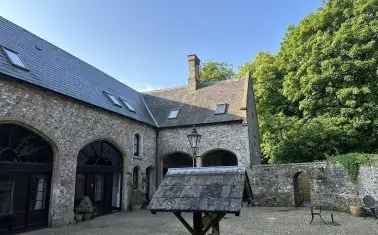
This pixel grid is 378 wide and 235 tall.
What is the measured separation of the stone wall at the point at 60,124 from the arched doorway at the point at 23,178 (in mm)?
324

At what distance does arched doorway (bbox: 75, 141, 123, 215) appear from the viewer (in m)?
13.9

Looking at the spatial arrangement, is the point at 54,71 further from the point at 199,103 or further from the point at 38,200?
the point at 199,103

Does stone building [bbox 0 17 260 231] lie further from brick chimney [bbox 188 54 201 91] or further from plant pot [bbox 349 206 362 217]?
plant pot [bbox 349 206 362 217]

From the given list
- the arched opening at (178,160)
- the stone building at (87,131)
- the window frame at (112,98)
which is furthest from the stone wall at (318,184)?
the window frame at (112,98)

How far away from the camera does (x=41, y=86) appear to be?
A: 37.3 feet

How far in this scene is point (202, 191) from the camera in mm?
→ 5012

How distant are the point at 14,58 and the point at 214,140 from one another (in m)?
11.7

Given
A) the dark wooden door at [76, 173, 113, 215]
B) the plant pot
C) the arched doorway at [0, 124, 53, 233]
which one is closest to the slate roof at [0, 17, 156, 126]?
the arched doorway at [0, 124, 53, 233]

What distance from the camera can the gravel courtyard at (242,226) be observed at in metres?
10.4

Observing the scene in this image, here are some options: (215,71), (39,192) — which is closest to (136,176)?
(39,192)

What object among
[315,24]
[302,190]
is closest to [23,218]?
[302,190]

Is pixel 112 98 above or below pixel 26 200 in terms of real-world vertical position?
above

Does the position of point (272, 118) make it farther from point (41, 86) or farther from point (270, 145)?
point (41, 86)

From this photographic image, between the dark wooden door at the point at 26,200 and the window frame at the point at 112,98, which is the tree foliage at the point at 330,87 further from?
the dark wooden door at the point at 26,200
